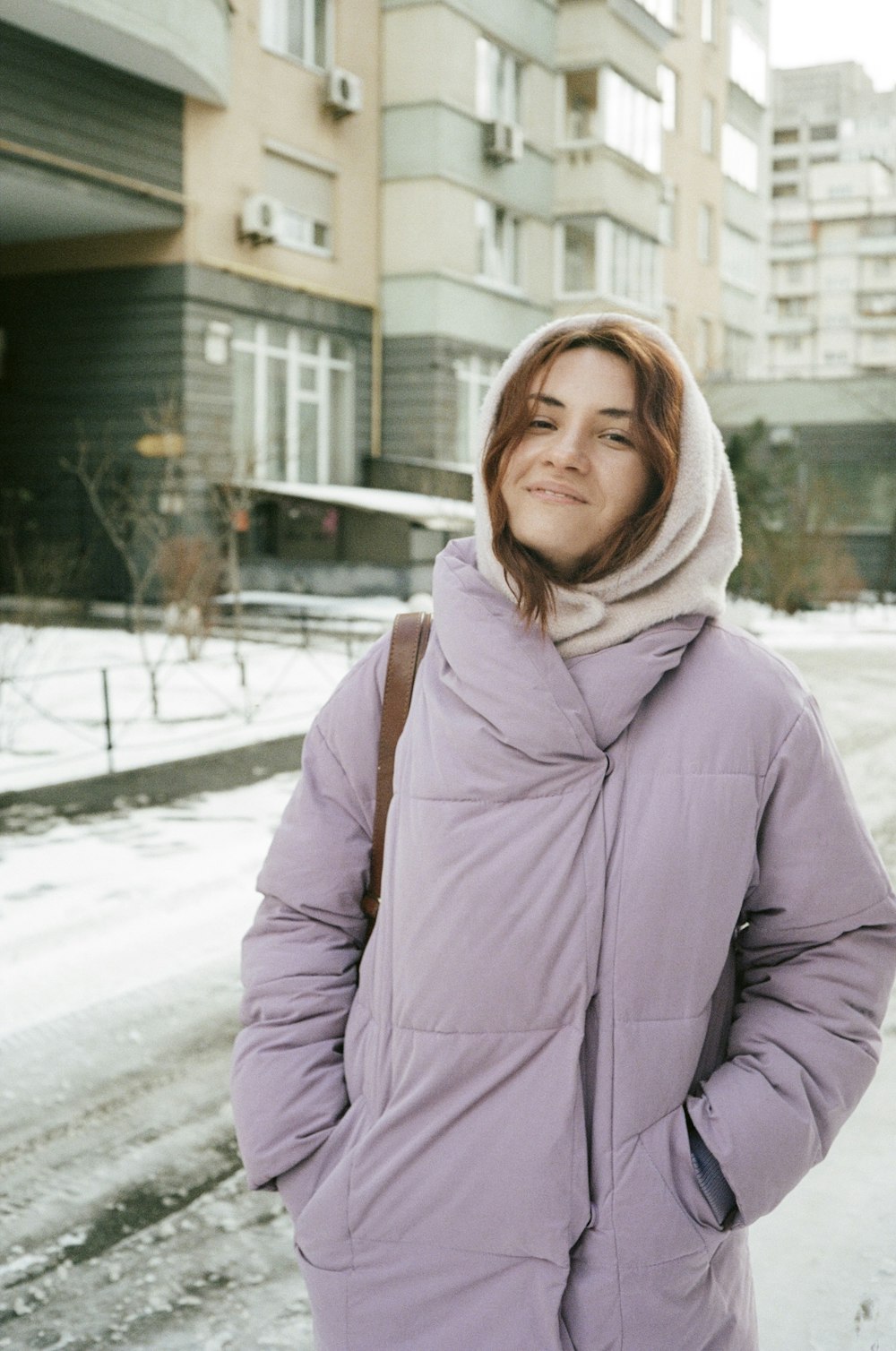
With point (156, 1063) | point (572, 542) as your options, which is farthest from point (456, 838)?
point (156, 1063)

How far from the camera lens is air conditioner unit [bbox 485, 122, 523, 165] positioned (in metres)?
26.3

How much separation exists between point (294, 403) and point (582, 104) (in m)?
10.6

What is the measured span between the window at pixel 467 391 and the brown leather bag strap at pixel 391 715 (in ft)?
81.8

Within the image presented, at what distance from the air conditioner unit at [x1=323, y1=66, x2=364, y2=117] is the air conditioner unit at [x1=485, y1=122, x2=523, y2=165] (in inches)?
123

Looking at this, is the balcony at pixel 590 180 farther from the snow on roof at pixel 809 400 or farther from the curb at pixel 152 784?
the curb at pixel 152 784

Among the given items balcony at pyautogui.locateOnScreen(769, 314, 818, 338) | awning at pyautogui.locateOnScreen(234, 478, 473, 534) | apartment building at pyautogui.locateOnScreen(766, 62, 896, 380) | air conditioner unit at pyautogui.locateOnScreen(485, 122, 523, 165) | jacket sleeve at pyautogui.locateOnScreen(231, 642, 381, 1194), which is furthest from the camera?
balcony at pyautogui.locateOnScreen(769, 314, 818, 338)

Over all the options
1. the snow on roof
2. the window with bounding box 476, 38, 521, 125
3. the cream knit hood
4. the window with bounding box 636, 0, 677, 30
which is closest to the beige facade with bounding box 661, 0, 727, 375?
the window with bounding box 636, 0, 677, 30

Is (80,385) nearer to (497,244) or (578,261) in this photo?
(497,244)

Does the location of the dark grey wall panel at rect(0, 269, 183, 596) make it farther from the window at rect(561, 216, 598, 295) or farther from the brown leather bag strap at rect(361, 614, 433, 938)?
the brown leather bag strap at rect(361, 614, 433, 938)

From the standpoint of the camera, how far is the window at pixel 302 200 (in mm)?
23109

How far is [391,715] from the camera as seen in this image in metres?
2.01

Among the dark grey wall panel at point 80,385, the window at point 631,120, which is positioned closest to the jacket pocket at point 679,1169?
the dark grey wall panel at point 80,385

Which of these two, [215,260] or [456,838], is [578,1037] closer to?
[456,838]

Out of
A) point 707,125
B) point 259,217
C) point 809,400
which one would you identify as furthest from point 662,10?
point 259,217
